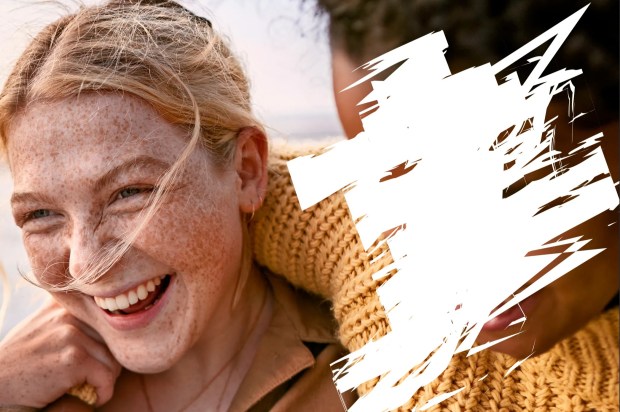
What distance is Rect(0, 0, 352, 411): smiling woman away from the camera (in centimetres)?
86

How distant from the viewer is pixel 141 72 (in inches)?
34.6

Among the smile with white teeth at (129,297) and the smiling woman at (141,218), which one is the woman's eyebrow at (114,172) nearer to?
the smiling woman at (141,218)

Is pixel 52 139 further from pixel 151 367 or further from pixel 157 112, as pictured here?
pixel 151 367

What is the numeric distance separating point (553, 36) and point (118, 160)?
495mm

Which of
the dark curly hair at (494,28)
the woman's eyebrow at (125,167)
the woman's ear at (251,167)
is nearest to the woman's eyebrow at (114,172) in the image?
the woman's eyebrow at (125,167)

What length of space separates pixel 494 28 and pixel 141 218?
46 centimetres

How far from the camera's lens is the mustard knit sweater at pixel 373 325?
2.64 feet

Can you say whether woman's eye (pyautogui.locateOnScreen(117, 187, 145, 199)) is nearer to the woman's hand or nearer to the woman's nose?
the woman's nose

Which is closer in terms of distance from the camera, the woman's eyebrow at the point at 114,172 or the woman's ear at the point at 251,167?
the woman's eyebrow at the point at 114,172

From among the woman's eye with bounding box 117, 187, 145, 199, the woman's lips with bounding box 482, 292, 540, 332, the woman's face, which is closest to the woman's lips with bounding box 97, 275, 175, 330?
the woman's face

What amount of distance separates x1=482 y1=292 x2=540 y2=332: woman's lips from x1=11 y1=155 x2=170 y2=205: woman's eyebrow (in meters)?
0.42

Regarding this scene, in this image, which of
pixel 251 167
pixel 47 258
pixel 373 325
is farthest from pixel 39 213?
pixel 373 325

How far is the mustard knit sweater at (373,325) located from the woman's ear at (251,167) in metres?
0.05

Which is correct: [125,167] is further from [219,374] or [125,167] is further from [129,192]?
[219,374]
